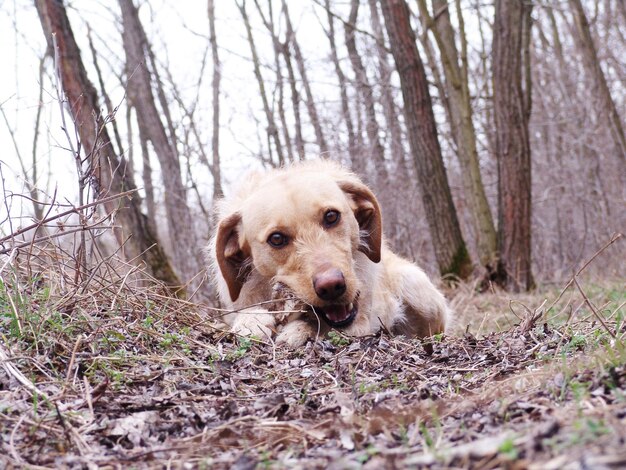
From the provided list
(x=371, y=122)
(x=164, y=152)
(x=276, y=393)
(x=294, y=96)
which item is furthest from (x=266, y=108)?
(x=276, y=393)

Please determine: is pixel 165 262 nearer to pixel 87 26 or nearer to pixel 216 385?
pixel 216 385

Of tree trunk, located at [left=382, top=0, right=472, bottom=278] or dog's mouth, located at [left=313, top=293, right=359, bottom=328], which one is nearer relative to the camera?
dog's mouth, located at [left=313, top=293, right=359, bottom=328]

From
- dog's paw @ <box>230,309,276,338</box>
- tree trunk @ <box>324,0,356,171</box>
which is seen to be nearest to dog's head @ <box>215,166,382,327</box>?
dog's paw @ <box>230,309,276,338</box>

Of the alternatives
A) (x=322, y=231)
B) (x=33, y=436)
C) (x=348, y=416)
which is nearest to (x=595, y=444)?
(x=348, y=416)

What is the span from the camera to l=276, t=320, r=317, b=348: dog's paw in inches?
166

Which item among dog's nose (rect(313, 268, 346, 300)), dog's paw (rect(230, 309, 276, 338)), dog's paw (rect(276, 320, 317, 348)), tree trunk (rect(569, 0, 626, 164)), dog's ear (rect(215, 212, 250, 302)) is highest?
tree trunk (rect(569, 0, 626, 164))

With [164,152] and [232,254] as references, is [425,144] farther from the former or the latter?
[232,254]

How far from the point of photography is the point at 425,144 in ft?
32.6

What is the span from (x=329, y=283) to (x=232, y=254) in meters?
1.14

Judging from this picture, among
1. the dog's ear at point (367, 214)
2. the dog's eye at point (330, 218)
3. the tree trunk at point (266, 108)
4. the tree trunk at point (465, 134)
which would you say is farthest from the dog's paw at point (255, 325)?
the tree trunk at point (266, 108)

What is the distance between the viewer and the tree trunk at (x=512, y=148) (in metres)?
9.26

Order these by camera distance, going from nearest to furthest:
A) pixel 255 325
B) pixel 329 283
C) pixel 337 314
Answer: pixel 329 283 → pixel 337 314 → pixel 255 325

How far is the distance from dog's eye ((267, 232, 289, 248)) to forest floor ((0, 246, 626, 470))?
2.28 ft

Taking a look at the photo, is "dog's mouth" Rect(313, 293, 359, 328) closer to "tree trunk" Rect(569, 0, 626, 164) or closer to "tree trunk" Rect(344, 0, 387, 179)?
"tree trunk" Rect(569, 0, 626, 164)
